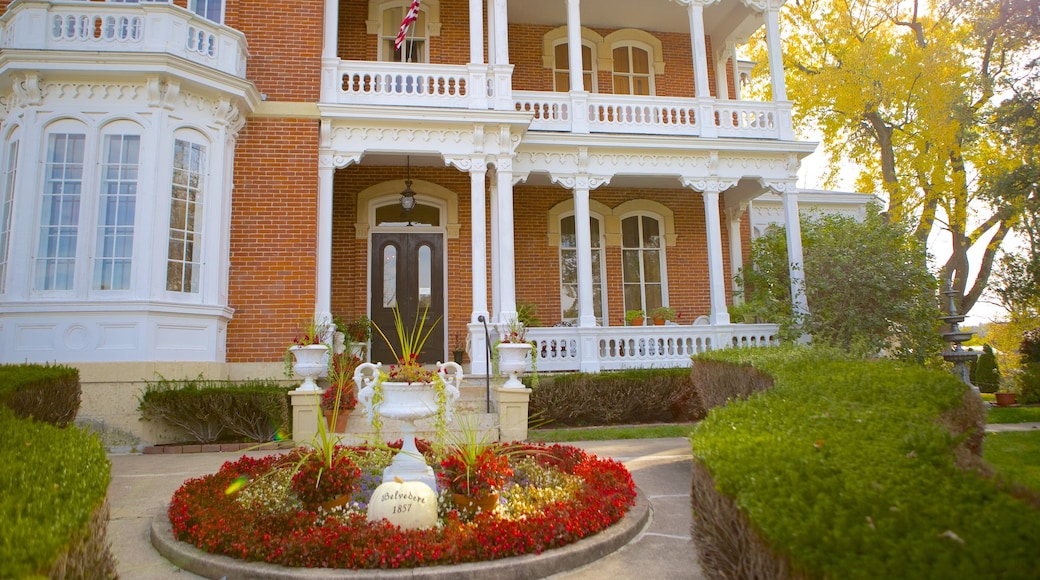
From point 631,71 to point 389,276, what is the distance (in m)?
7.33

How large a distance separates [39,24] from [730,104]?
1149cm

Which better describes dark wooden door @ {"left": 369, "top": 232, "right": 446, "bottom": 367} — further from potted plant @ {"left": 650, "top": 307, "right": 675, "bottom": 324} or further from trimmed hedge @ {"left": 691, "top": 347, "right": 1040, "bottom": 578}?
trimmed hedge @ {"left": 691, "top": 347, "right": 1040, "bottom": 578}

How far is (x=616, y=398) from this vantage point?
10.1 meters

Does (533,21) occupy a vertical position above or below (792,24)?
below

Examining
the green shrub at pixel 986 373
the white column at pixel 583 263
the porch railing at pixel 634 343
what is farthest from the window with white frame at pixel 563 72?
the green shrub at pixel 986 373

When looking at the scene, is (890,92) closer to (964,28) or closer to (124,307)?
(964,28)

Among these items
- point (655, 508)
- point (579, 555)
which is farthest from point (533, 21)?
point (579, 555)

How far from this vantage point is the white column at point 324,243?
9961mm

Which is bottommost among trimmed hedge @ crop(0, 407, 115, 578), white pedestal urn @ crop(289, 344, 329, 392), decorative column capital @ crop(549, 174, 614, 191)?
trimmed hedge @ crop(0, 407, 115, 578)

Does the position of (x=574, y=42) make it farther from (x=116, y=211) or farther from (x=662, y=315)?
(x=116, y=211)

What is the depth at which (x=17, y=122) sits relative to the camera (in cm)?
877

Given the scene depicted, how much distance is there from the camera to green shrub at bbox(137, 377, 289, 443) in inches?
322

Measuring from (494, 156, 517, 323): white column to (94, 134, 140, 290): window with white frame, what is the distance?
5.40m

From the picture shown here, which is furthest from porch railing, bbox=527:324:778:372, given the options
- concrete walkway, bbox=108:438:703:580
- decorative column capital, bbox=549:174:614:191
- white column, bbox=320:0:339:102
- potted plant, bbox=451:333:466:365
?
white column, bbox=320:0:339:102
